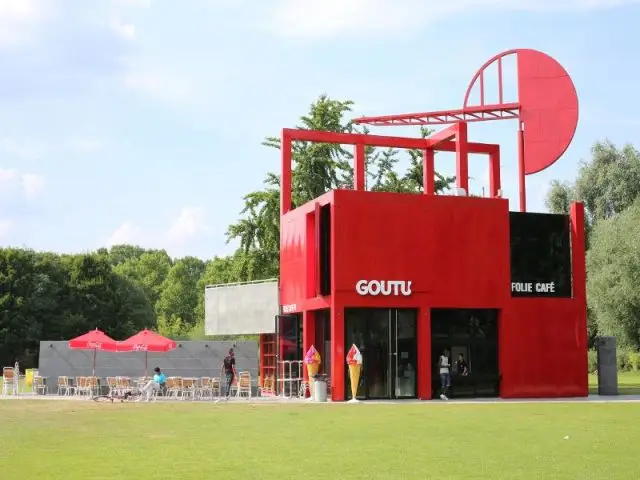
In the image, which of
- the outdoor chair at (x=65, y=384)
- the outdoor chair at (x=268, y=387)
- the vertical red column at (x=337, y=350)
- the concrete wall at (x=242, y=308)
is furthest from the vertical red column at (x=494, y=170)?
the outdoor chair at (x=65, y=384)

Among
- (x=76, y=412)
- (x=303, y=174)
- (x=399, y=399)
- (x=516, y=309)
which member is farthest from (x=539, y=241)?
(x=303, y=174)

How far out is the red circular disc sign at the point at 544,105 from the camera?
3247 cm

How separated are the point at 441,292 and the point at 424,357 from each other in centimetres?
208

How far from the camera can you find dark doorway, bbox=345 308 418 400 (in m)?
28.6

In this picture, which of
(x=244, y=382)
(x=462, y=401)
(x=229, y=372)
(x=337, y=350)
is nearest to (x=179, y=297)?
(x=244, y=382)

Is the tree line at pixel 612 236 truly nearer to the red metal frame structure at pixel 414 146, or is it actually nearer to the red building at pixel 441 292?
the red metal frame structure at pixel 414 146

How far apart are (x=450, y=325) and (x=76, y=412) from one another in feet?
38.6

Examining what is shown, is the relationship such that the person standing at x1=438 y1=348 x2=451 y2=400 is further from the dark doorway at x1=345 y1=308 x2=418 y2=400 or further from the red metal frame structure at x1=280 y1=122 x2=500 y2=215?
the red metal frame structure at x1=280 y1=122 x2=500 y2=215

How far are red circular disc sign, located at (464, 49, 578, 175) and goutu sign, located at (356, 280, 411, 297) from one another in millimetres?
7626

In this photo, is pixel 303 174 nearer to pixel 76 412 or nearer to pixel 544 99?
pixel 544 99

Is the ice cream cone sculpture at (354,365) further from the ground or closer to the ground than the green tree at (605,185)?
closer to the ground

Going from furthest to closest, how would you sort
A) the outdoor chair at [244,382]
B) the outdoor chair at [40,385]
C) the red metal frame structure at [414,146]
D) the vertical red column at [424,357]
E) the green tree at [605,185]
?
the green tree at [605,185] < the red metal frame structure at [414,146] < the outdoor chair at [40,385] < the outdoor chair at [244,382] < the vertical red column at [424,357]

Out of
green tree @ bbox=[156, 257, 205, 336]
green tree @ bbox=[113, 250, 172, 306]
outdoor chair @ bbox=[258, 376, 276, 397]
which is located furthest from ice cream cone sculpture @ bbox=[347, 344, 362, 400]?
green tree @ bbox=[113, 250, 172, 306]

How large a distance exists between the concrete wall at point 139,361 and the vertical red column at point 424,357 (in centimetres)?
718
